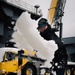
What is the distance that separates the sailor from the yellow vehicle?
60.9 inches

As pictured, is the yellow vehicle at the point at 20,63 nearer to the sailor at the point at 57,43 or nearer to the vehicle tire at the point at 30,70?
the vehicle tire at the point at 30,70

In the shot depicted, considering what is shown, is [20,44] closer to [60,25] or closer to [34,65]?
[34,65]

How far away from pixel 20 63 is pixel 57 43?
291cm

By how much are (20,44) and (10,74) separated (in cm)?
206

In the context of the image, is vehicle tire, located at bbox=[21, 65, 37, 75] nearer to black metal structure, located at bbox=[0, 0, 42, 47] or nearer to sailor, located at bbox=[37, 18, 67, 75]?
sailor, located at bbox=[37, 18, 67, 75]

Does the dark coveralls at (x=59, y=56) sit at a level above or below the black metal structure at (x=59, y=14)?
below

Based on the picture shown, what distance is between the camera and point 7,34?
3167 centimetres

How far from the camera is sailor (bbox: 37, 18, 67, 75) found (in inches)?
467

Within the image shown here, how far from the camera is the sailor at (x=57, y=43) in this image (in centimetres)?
1186

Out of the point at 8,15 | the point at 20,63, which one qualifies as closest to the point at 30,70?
the point at 20,63

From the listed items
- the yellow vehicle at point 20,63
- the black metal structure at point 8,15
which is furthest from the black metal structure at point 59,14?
the yellow vehicle at point 20,63

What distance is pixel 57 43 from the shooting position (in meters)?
12.7

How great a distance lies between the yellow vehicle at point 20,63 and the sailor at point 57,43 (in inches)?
60.9

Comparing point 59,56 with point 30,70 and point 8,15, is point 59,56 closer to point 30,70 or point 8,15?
point 30,70
